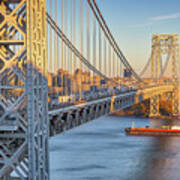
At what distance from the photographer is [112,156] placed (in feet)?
90.9

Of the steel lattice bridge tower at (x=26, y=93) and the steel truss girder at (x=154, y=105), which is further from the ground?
the steel lattice bridge tower at (x=26, y=93)

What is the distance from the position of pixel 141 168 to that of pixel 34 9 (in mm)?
16581

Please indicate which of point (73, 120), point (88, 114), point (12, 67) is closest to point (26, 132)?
point (12, 67)

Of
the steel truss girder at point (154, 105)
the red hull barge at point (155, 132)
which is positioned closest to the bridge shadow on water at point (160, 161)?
the red hull barge at point (155, 132)

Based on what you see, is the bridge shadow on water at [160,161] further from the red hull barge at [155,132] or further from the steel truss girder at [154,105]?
the steel truss girder at [154,105]

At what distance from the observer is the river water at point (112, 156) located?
74.1 ft

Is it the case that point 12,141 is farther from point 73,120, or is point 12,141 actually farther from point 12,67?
point 73,120

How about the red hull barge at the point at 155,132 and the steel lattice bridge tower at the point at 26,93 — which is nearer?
the steel lattice bridge tower at the point at 26,93

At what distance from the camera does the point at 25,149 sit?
9.66 m

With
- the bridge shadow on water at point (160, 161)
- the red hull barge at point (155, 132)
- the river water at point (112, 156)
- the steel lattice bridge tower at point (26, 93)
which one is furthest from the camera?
the red hull barge at point (155, 132)

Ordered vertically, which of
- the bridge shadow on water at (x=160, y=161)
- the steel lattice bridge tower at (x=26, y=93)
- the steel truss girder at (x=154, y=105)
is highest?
the steel lattice bridge tower at (x=26, y=93)

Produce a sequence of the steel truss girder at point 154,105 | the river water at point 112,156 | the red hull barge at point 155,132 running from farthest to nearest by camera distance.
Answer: the steel truss girder at point 154,105, the red hull barge at point 155,132, the river water at point 112,156

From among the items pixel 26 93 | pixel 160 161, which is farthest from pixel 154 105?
pixel 26 93

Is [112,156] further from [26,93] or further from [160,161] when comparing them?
[26,93]
